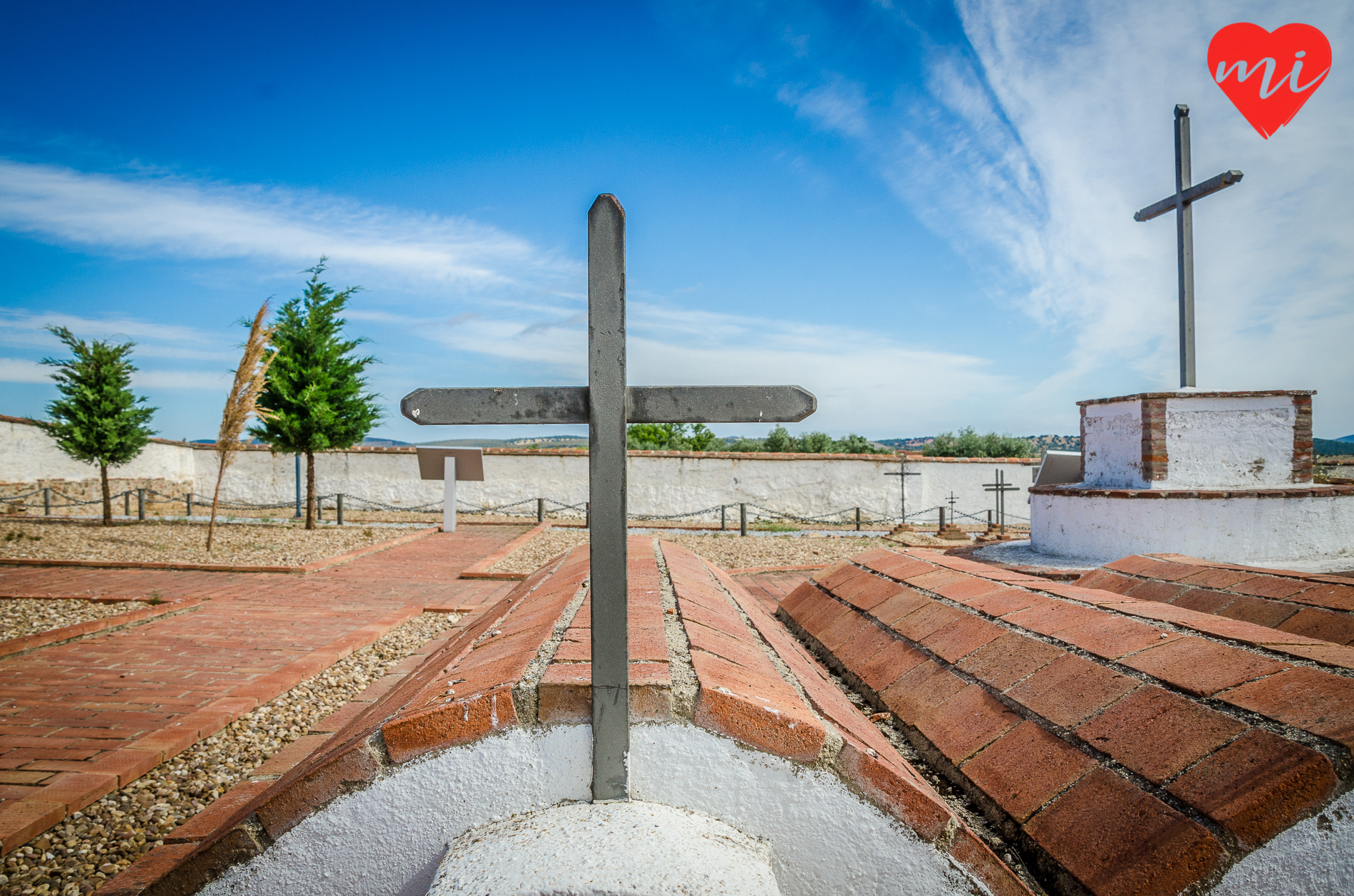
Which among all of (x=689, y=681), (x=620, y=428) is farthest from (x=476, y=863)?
(x=620, y=428)

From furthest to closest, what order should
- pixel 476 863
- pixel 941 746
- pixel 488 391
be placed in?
pixel 941 746
pixel 488 391
pixel 476 863

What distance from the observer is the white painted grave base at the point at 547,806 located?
47.0 inches

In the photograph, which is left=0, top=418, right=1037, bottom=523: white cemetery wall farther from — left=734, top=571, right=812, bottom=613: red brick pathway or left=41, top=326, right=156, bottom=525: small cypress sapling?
left=734, top=571, right=812, bottom=613: red brick pathway

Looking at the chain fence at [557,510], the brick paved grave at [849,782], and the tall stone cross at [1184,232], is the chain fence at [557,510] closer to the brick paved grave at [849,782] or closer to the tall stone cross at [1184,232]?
the tall stone cross at [1184,232]

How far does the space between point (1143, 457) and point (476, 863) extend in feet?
27.9

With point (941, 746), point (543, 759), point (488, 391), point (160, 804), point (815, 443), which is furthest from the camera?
point (815, 443)

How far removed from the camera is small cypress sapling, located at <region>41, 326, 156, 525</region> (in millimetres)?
13672

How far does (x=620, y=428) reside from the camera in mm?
1315

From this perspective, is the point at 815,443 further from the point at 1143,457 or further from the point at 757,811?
the point at 757,811

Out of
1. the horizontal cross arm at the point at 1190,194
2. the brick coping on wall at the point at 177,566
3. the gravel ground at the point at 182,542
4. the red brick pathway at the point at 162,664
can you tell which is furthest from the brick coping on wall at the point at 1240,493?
the gravel ground at the point at 182,542

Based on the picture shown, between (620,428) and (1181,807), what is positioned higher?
(620,428)

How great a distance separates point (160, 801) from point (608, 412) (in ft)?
8.72

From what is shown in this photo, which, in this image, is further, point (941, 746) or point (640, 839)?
point (941, 746)

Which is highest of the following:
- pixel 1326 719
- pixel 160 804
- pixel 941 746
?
pixel 1326 719
